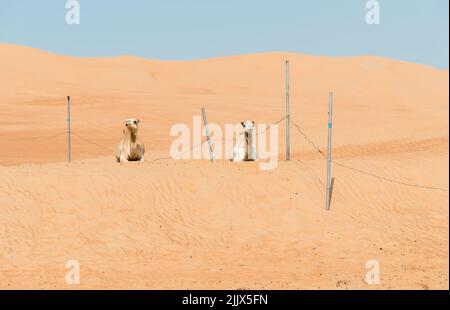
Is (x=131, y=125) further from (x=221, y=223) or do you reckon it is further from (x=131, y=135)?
(x=221, y=223)

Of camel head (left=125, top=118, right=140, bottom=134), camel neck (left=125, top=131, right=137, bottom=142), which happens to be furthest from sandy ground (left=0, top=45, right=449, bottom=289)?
camel head (left=125, top=118, right=140, bottom=134)

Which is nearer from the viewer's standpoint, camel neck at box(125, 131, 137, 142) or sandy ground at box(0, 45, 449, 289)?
sandy ground at box(0, 45, 449, 289)

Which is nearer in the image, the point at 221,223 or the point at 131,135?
the point at 221,223

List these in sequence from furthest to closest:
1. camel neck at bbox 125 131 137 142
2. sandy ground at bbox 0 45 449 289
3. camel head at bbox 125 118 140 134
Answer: camel neck at bbox 125 131 137 142, camel head at bbox 125 118 140 134, sandy ground at bbox 0 45 449 289

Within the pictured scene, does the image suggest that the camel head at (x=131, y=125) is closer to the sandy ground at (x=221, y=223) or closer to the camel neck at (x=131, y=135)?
the camel neck at (x=131, y=135)

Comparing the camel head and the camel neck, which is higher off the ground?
the camel head

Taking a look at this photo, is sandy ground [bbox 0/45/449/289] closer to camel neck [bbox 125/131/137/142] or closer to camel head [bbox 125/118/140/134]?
camel neck [bbox 125/131/137/142]

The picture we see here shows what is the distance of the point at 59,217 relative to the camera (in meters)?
13.6

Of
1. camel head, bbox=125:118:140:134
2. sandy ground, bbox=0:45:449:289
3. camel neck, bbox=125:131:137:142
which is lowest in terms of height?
sandy ground, bbox=0:45:449:289

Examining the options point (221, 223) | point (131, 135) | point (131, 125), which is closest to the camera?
point (221, 223)

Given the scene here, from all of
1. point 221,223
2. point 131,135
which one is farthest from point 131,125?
point 221,223

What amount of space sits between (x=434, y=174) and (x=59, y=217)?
32.4ft
